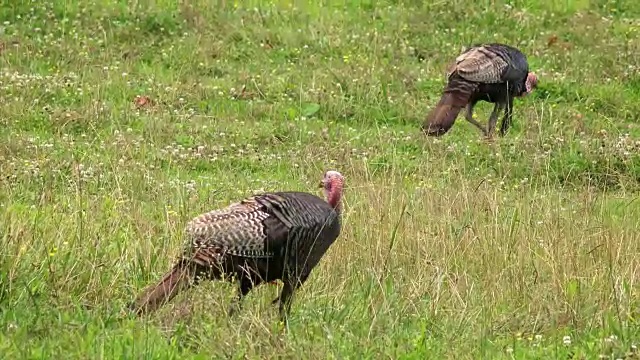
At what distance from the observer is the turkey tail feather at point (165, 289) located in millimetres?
5707

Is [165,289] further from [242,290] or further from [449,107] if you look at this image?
[449,107]

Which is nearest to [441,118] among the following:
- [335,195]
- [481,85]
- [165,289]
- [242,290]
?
[481,85]

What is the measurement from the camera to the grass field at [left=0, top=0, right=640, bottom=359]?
18.7 ft

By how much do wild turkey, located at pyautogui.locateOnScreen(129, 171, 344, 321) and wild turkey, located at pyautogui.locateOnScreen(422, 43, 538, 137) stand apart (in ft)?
18.0

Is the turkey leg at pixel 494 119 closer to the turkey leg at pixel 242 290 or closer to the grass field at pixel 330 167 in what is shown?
the grass field at pixel 330 167

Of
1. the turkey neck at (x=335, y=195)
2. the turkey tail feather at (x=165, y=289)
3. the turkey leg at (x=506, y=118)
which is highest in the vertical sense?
the turkey neck at (x=335, y=195)

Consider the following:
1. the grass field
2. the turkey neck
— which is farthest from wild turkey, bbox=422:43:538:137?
the turkey neck

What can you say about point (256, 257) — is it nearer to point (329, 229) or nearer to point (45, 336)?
point (329, 229)

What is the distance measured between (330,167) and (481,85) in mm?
2360

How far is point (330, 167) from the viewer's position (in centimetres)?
1016

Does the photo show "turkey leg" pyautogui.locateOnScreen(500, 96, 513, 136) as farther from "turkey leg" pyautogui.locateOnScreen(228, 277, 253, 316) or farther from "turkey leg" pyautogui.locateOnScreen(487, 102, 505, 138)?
"turkey leg" pyautogui.locateOnScreen(228, 277, 253, 316)

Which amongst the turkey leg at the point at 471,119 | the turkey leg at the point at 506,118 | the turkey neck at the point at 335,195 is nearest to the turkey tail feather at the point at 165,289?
the turkey neck at the point at 335,195

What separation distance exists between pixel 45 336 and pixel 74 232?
138cm

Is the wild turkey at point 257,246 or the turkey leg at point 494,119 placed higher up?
the wild turkey at point 257,246
